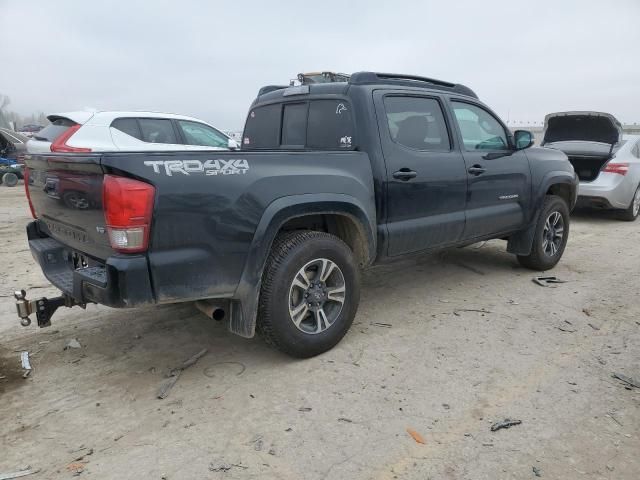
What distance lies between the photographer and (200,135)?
8.40 m

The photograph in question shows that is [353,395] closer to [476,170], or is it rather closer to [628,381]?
[628,381]

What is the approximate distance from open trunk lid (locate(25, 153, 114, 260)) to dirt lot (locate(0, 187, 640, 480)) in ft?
3.05

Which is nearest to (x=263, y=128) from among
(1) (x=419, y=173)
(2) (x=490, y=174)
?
(1) (x=419, y=173)

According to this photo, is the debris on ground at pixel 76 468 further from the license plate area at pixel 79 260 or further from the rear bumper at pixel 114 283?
the license plate area at pixel 79 260

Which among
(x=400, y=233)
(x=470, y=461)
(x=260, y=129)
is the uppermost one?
(x=260, y=129)

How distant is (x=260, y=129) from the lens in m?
4.68

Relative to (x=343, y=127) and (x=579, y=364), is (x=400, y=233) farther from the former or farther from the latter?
(x=579, y=364)

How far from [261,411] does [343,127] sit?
2.18 metres

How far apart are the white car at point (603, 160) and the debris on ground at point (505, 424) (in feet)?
23.1

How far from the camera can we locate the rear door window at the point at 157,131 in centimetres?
771

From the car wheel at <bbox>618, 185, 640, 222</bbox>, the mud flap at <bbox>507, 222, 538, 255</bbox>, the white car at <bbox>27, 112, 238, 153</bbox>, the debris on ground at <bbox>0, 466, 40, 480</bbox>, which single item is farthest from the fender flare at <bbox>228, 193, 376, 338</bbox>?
the car wheel at <bbox>618, 185, 640, 222</bbox>

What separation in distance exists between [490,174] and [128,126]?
5546 millimetres

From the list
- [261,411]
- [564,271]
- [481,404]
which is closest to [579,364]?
[481,404]

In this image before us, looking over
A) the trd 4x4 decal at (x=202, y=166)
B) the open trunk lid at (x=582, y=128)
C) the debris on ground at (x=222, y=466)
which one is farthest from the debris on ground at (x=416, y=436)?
the open trunk lid at (x=582, y=128)
